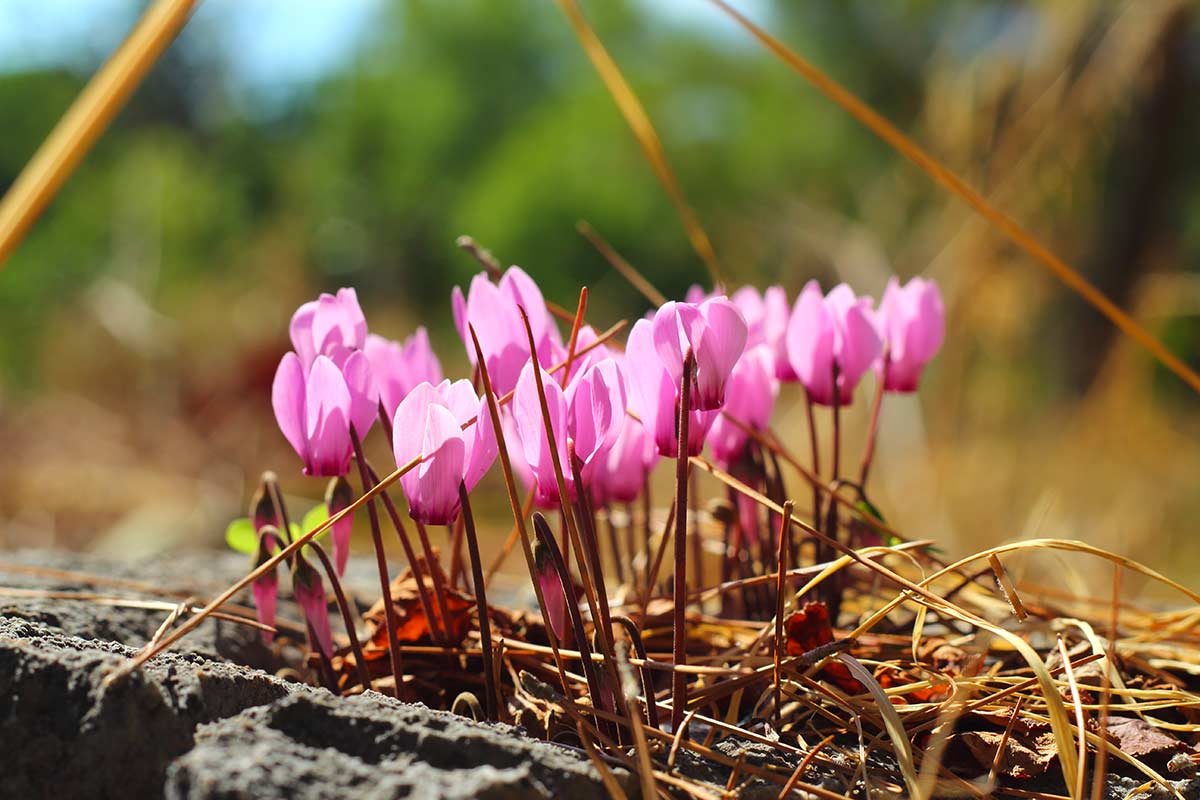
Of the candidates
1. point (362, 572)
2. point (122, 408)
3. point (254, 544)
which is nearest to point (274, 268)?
point (122, 408)

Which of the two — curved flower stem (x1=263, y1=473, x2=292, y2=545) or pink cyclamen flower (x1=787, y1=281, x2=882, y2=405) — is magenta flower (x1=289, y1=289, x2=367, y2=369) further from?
pink cyclamen flower (x1=787, y1=281, x2=882, y2=405)

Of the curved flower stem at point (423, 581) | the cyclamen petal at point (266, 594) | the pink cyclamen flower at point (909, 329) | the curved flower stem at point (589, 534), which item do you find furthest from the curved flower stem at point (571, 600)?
the pink cyclamen flower at point (909, 329)

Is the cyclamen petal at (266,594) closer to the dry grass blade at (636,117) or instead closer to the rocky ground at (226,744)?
the rocky ground at (226,744)

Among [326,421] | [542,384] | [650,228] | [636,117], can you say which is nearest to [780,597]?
[542,384]

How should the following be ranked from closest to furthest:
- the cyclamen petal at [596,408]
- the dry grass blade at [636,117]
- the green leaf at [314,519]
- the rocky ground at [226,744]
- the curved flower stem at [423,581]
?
the rocky ground at [226,744], the cyclamen petal at [596,408], the curved flower stem at [423,581], the green leaf at [314,519], the dry grass blade at [636,117]

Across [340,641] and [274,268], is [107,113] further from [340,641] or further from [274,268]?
[274,268]

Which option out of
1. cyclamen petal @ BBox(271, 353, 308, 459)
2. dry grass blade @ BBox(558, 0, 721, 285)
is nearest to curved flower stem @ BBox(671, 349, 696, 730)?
cyclamen petal @ BBox(271, 353, 308, 459)

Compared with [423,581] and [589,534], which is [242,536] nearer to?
[423,581]

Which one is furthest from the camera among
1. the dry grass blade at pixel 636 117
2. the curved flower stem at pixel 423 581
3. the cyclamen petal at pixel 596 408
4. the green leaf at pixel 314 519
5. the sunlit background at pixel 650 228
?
the sunlit background at pixel 650 228
